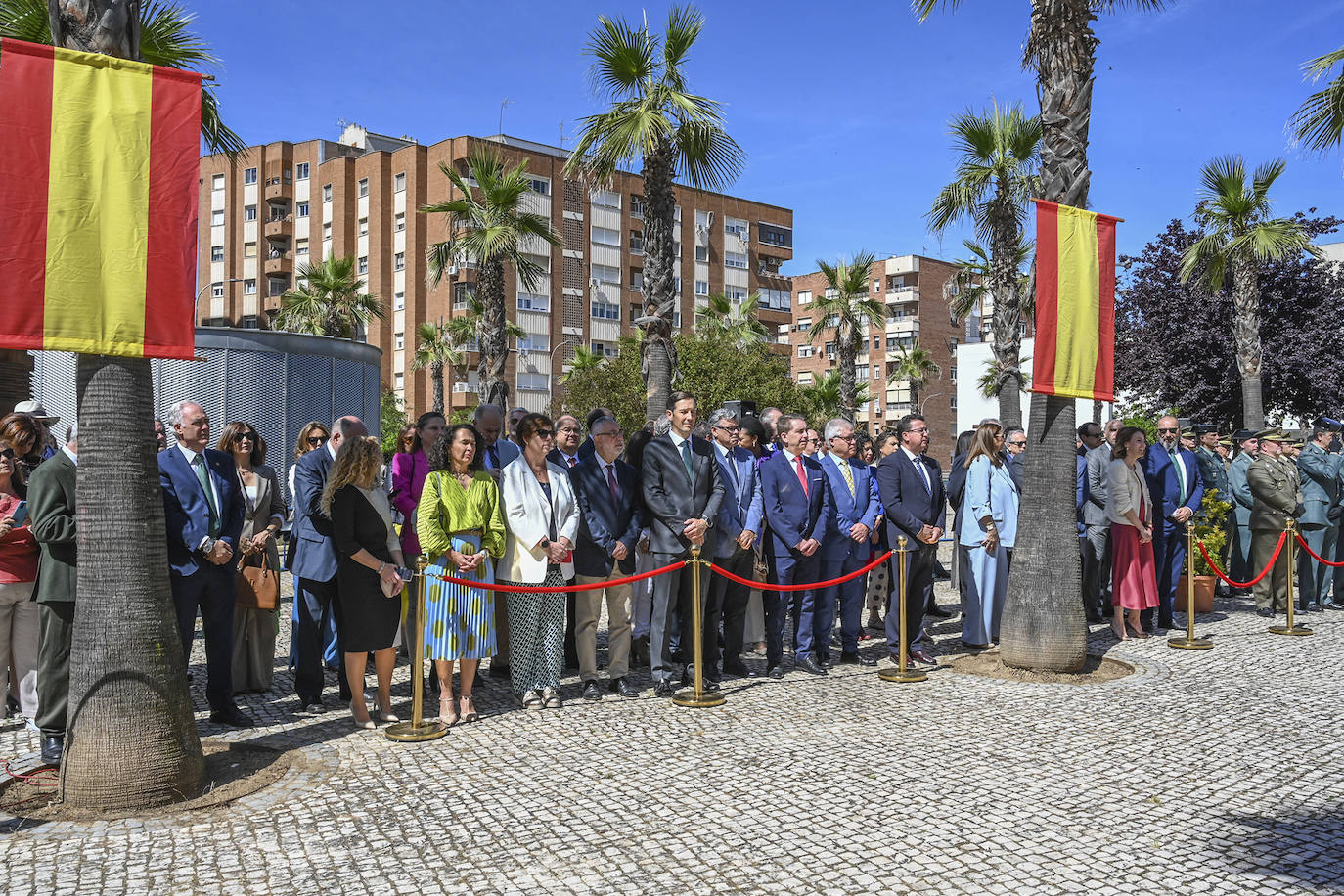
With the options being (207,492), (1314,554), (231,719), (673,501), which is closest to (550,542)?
(673,501)

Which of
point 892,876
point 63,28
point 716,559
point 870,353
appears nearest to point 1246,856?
point 892,876

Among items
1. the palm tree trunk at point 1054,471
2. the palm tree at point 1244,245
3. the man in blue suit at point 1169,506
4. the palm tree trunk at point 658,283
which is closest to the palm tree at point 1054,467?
the palm tree trunk at point 1054,471

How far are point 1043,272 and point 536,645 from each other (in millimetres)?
4994

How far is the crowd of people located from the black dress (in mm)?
14

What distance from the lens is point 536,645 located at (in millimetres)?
7414

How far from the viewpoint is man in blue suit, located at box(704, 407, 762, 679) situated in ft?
27.1

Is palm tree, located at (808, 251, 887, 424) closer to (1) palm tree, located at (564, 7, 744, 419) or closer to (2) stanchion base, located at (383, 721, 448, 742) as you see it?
(1) palm tree, located at (564, 7, 744, 419)

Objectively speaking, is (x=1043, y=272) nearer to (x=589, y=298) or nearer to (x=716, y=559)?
(x=716, y=559)

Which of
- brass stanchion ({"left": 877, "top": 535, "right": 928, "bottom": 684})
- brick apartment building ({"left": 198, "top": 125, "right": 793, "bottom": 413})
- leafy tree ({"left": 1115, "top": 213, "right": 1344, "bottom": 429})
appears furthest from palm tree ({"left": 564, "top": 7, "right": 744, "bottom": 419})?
brick apartment building ({"left": 198, "top": 125, "right": 793, "bottom": 413})

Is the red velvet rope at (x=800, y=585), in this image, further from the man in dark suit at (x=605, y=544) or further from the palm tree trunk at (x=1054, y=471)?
the palm tree trunk at (x=1054, y=471)

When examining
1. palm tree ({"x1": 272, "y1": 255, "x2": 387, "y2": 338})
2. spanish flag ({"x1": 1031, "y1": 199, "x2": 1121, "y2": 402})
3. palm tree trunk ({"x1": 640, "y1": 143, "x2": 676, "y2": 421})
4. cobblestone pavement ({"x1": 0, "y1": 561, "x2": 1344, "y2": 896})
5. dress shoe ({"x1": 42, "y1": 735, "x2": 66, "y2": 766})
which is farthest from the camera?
palm tree ({"x1": 272, "y1": 255, "x2": 387, "y2": 338})

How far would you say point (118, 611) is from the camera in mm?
5305

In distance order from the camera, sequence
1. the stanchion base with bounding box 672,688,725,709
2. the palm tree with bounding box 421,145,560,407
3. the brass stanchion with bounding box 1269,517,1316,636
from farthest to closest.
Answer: the palm tree with bounding box 421,145,560,407
the brass stanchion with bounding box 1269,517,1316,636
the stanchion base with bounding box 672,688,725,709

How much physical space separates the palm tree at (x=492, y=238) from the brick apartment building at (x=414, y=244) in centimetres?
3258
